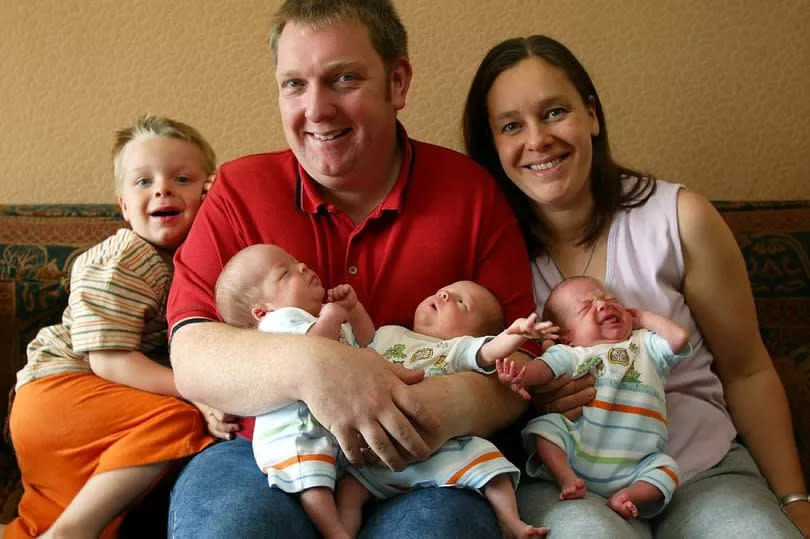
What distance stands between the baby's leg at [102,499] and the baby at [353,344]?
1.31 feet

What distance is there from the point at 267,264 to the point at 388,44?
21.5 inches

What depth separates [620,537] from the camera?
125cm

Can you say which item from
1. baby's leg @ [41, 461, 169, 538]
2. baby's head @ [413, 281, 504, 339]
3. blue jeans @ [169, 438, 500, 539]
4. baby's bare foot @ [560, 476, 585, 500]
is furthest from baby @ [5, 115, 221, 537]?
baby's bare foot @ [560, 476, 585, 500]

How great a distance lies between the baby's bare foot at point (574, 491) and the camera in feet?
4.44

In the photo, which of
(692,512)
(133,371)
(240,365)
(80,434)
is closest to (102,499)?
(80,434)

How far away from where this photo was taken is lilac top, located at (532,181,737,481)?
1.58 m

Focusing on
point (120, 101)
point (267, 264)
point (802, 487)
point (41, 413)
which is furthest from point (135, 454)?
point (802, 487)

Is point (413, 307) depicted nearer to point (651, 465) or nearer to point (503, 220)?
point (503, 220)

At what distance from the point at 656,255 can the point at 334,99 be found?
77 cm

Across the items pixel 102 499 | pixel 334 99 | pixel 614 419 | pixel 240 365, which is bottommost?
pixel 102 499

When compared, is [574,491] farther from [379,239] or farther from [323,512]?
[379,239]

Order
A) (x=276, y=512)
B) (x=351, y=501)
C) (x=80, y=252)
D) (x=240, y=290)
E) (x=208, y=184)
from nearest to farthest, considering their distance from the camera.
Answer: (x=276, y=512) < (x=351, y=501) < (x=240, y=290) < (x=208, y=184) < (x=80, y=252)

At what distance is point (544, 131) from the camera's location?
166 centimetres

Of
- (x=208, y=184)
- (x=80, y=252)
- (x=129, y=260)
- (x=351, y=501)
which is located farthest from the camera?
(x=80, y=252)
